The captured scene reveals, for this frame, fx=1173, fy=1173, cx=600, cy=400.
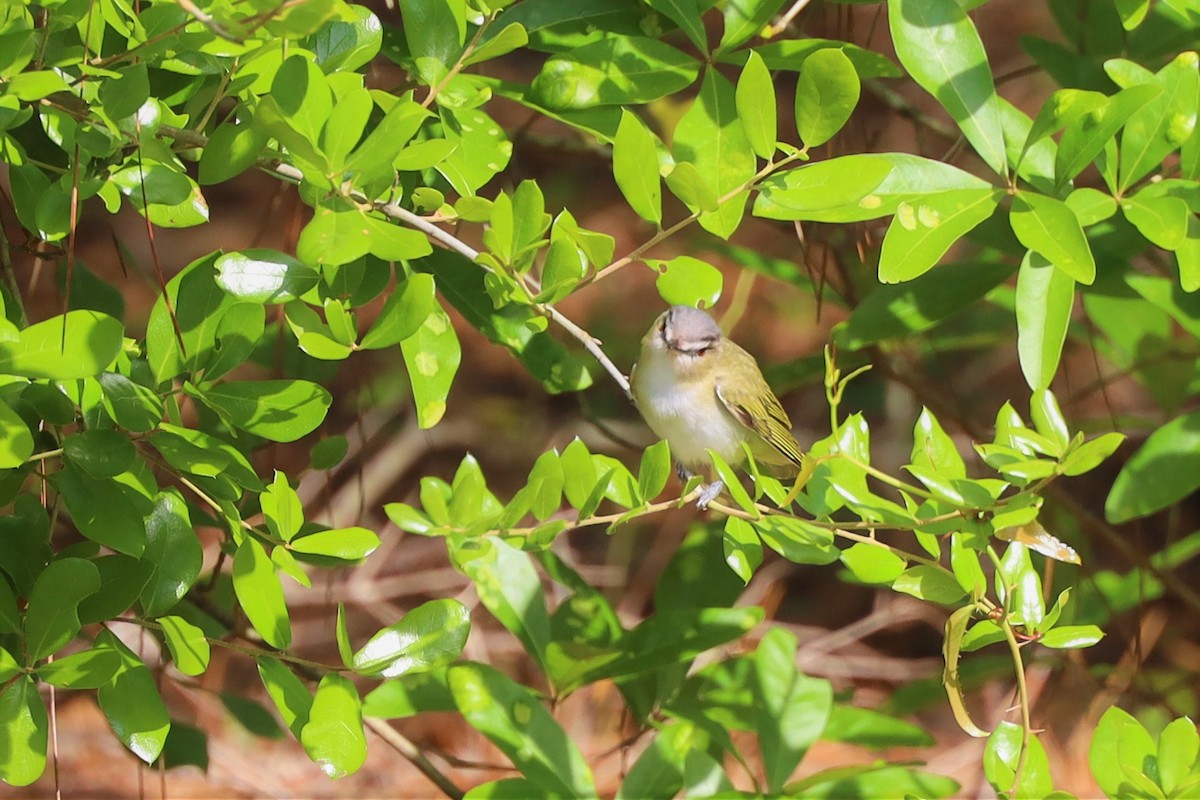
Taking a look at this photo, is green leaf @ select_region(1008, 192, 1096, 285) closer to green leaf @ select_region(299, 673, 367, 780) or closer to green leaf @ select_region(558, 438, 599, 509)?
green leaf @ select_region(558, 438, 599, 509)

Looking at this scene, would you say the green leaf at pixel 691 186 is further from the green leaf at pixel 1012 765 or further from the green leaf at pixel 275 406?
the green leaf at pixel 1012 765

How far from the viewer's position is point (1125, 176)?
1.41 meters

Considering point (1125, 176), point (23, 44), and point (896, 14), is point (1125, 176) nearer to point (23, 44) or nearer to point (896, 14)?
point (896, 14)

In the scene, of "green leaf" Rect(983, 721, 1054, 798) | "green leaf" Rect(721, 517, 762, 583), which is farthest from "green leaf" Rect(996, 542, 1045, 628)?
"green leaf" Rect(721, 517, 762, 583)

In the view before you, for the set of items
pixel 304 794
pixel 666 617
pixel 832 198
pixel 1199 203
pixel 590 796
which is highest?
pixel 832 198

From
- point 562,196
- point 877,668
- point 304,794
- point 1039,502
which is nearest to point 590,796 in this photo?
point 1039,502

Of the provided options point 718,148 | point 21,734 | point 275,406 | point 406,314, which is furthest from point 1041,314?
point 21,734

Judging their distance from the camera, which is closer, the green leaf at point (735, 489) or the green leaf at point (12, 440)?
the green leaf at point (12, 440)

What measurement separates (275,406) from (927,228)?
0.75 m

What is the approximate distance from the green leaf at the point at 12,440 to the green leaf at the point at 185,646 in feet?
0.85

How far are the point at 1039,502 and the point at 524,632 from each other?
0.76m

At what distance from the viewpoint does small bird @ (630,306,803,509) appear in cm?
215

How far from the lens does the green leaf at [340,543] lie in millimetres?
1157


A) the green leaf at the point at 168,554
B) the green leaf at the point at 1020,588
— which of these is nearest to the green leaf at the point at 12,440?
the green leaf at the point at 168,554
